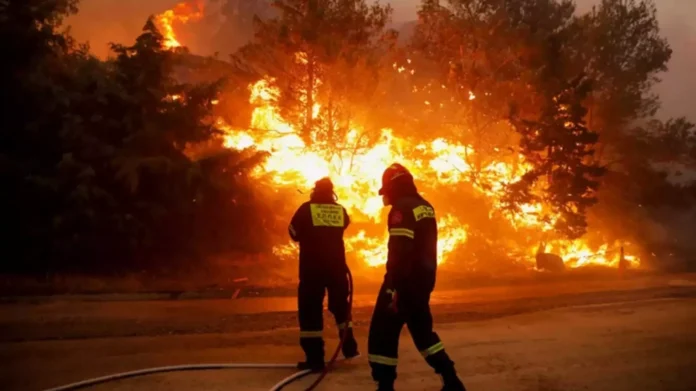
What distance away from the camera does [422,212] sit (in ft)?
19.3

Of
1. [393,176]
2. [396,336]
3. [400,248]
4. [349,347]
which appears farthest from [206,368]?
[393,176]

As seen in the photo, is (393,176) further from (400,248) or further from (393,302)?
(393,302)

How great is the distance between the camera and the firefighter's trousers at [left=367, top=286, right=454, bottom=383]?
5676mm

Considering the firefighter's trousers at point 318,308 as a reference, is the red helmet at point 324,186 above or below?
above

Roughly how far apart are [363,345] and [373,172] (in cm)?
1244

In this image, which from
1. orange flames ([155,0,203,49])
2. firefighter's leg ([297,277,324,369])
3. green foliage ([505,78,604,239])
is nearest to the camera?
firefighter's leg ([297,277,324,369])

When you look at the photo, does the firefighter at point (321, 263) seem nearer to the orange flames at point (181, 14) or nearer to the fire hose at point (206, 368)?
the fire hose at point (206, 368)

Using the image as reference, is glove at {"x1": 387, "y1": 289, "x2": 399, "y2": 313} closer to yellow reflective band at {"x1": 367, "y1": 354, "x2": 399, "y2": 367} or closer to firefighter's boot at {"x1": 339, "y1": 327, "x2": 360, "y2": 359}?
yellow reflective band at {"x1": 367, "y1": 354, "x2": 399, "y2": 367}

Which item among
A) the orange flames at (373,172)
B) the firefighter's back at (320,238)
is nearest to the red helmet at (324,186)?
the firefighter's back at (320,238)

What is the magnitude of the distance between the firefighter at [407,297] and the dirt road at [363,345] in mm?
649

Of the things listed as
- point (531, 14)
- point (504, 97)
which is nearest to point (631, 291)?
point (504, 97)

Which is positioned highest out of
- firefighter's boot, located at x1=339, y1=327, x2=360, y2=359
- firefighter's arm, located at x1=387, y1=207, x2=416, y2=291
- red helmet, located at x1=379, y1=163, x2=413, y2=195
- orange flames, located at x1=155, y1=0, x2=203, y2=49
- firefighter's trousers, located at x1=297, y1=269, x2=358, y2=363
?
orange flames, located at x1=155, y1=0, x2=203, y2=49

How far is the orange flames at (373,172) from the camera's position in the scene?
18.9 metres

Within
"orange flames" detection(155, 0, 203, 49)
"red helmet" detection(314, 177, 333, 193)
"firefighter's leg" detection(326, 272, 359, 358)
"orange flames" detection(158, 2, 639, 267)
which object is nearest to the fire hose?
"firefighter's leg" detection(326, 272, 359, 358)
